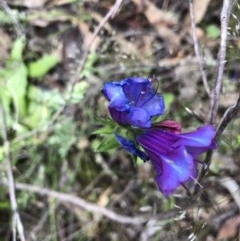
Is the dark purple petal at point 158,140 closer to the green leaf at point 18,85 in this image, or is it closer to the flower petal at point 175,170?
the flower petal at point 175,170

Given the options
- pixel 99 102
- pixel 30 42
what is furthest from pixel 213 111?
pixel 30 42

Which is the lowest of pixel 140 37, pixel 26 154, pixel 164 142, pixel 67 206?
pixel 67 206

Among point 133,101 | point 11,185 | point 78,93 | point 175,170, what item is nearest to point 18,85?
point 78,93

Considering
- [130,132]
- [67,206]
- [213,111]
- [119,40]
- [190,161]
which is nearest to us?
[190,161]

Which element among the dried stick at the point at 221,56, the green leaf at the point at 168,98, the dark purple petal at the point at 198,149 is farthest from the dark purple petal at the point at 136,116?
the green leaf at the point at 168,98

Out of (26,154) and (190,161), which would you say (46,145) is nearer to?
(26,154)

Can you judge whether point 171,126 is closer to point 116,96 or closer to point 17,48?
point 116,96
